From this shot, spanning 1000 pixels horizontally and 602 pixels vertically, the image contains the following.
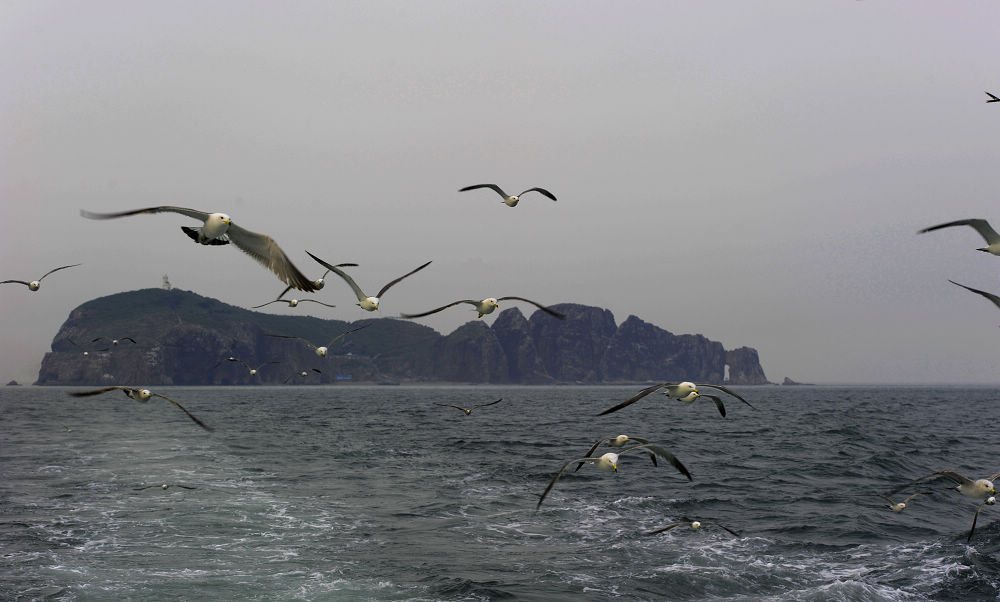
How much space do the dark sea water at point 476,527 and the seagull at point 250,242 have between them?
7.14 meters

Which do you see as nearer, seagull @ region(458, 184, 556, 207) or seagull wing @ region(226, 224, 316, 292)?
seagull wing @ region(226, 224, 316, 292)

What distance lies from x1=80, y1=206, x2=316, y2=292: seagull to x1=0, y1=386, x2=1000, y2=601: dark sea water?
7138 millimetres

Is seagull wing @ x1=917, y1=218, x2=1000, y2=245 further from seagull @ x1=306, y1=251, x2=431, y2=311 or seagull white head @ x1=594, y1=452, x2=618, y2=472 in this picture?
seagull @ x1=306, y1=251, x2=431, y2=311

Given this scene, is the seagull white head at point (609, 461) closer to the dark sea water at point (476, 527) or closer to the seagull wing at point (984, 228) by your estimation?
the dark sea water at point (476, 527)

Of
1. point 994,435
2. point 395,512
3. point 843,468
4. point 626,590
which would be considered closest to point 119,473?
point 395,512

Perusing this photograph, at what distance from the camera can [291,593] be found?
50.1 ft

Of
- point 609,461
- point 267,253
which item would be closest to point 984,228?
point 609,461

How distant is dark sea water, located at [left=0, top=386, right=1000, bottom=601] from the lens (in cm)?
1570

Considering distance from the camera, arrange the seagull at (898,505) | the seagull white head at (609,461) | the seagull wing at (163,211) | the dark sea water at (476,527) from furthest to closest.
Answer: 1. the seagull at (898,505)
2. the dark sea water at (476,527)
3. the seagull white head at (609,461)
4. the seagull wing at (163,211)

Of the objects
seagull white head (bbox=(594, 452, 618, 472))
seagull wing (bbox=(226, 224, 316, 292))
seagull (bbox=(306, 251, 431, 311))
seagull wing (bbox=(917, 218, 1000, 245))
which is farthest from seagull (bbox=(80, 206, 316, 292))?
seagull wing (bbox=(917, 218, 1000, 245))

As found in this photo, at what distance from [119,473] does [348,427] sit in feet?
94.7

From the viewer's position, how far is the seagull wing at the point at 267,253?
12289 mm

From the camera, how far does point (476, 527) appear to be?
21016 millimetres

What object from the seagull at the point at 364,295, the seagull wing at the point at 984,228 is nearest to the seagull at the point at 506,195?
the seagull at the point at 364,295
